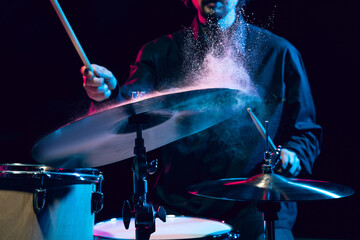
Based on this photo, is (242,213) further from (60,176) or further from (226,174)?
(60,176)

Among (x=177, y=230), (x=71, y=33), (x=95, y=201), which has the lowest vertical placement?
(x=177, y=230)

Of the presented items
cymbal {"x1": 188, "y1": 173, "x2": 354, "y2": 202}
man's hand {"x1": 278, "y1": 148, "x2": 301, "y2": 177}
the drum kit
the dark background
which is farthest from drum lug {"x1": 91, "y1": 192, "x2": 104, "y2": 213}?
the dark background

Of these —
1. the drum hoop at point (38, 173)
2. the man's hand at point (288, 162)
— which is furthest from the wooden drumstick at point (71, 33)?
the man's hand at point (288, 162)

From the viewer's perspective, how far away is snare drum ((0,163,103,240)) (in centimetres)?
111

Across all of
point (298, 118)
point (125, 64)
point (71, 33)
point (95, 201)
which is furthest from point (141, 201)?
point (125, 64)

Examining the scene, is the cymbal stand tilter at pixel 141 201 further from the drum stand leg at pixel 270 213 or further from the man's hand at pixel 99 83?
the drum stand leg at pixel 270 213

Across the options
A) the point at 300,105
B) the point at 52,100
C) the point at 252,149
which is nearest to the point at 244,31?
the point at 300,105

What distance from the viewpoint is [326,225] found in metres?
2.21

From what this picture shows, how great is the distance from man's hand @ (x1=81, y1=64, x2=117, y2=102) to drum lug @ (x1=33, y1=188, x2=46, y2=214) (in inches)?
14.2

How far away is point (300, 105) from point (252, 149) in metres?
0.33

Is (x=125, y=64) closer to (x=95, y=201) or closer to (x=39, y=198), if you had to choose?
(x=95, y=201)

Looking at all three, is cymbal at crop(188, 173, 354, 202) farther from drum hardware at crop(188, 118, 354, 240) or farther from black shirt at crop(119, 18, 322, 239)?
black shirt at crop(119, 18, 322, 239)

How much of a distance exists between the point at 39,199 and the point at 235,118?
1059 mm

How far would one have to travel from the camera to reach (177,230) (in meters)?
1.30
